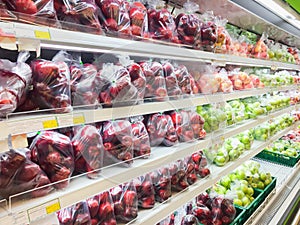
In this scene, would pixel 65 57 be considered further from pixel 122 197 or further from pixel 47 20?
pixel 122 197

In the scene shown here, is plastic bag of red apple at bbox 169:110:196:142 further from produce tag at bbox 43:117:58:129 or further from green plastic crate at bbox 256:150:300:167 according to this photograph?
green plastic crate at bbox 256:150:300:167

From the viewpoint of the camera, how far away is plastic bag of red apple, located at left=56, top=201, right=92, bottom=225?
1073mm

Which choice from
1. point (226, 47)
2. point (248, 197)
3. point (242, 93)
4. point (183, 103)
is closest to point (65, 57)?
point (183, 103)

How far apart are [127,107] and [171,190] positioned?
2.38 feet

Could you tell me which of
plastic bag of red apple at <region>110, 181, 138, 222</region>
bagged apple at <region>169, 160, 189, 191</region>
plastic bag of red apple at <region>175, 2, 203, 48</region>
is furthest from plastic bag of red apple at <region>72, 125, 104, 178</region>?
plastic bag of red apple at <region>175, 2, 203, 48</region>

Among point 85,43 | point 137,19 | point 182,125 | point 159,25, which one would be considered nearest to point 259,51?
point 182,125

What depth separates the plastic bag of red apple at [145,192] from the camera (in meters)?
1.41

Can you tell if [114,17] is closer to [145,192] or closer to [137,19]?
[137,19]

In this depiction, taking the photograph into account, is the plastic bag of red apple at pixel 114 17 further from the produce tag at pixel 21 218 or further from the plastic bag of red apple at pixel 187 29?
the produce tag at pixel 21 218

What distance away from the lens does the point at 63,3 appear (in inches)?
39.4

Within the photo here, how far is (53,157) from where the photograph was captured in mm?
957

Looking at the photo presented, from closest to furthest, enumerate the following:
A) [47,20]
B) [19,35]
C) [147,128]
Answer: [19,35], [47,20], [147,128]

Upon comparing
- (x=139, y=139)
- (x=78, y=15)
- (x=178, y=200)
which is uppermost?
(x=78, y=15)

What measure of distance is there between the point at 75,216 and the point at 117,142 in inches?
13.8
